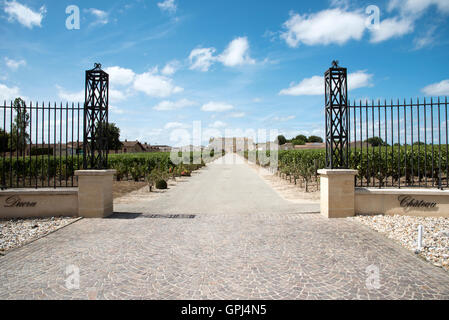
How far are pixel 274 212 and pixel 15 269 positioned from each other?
6.43 m

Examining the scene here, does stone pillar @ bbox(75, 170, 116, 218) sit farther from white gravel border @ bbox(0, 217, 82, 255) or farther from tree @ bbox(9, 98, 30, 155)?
tree @ bbox(9, 98, 30, 155)

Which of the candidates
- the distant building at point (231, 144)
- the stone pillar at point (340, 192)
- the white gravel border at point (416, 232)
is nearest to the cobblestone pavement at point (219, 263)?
the white gravel border at point (416, 232)

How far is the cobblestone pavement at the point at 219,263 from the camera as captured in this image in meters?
3.53

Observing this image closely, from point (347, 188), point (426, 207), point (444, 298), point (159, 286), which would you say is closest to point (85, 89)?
point (159, 286)

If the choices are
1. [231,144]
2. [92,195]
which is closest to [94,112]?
[92,195]

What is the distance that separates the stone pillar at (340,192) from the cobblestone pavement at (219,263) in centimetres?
41

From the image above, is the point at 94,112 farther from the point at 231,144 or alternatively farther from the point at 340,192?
the point at 231,144

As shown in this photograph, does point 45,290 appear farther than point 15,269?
No

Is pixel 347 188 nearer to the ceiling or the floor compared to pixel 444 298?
nearer to the ceiling

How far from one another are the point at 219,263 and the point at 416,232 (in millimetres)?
4541

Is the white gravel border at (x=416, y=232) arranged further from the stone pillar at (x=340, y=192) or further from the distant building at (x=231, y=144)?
the distant building at (x=231, y=144)
